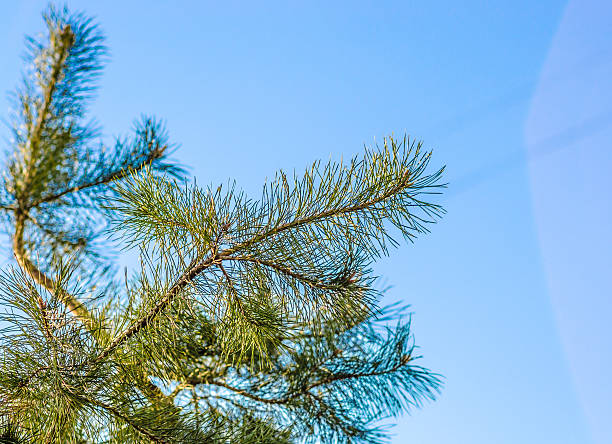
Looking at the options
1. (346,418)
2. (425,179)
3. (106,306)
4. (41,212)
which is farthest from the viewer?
(41,212)

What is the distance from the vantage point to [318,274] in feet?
1.46

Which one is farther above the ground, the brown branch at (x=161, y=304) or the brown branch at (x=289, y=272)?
the brown branch at (x=289, y=272)

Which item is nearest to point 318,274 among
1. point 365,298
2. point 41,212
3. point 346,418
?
point 365,298

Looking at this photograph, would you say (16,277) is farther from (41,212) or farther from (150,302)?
(41,212)

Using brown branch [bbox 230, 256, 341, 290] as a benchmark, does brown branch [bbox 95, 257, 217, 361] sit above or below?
below

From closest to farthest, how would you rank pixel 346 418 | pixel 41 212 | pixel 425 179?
pixel 425 179
pixel 346 418
pixel 41 212

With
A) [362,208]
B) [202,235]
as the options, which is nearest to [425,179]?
[362,208]

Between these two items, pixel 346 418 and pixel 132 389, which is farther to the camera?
pixel 346 418

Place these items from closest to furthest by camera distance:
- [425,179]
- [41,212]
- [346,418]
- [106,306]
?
[425,179]
[106,306]
[346,418]
[41,212]

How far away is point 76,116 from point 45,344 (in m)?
0.44

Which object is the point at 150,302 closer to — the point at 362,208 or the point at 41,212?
the point at 362,208

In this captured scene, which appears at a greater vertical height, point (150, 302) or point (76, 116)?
point (76, 116)

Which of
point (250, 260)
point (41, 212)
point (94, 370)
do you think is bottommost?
point (94, 370)

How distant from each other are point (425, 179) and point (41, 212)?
582 mm
